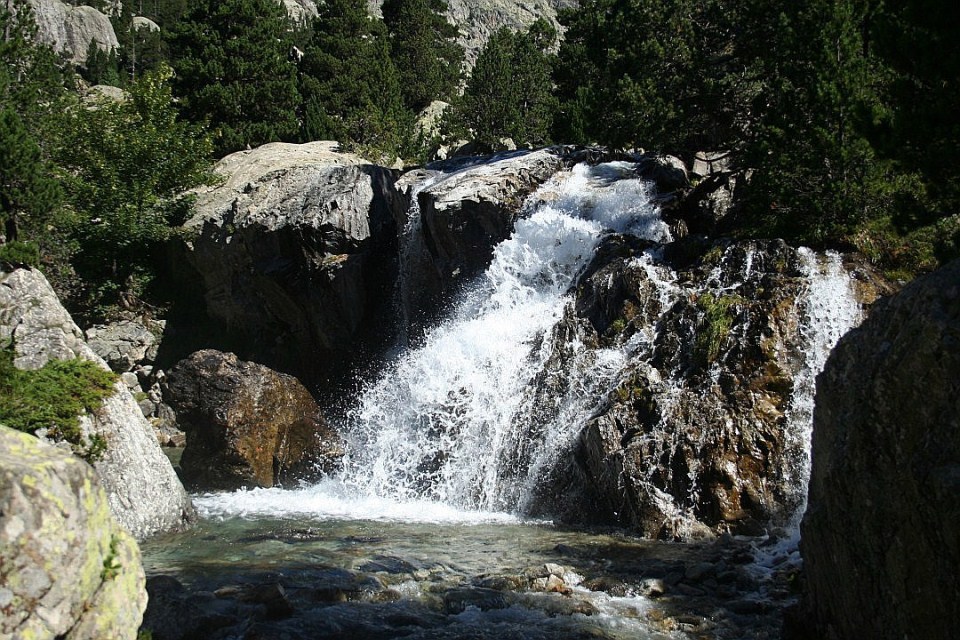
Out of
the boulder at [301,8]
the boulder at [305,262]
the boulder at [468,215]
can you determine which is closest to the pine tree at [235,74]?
the boulder at [305,262]

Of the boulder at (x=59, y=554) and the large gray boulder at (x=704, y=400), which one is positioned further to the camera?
the large gray boulder at (x=704, y=400)

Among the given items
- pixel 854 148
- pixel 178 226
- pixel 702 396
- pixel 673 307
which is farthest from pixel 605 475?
pixel 178 226

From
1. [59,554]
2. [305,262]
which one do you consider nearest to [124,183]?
[305,262]

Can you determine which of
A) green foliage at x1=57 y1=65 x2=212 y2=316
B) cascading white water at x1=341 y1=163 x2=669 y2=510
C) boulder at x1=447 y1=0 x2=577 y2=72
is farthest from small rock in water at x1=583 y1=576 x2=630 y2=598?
boulder at x1=447 y1=0 x2=577 y2=72

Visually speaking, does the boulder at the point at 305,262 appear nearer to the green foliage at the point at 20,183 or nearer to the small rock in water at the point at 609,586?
the green foliage at the point at 20,183

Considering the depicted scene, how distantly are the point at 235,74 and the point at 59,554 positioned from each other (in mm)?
37773

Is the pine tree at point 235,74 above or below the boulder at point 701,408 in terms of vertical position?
above

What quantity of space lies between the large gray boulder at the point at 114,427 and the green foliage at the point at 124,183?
16809 millimetres

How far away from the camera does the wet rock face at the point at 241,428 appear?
1861cm

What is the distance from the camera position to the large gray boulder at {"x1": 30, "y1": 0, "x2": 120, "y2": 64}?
70.9m

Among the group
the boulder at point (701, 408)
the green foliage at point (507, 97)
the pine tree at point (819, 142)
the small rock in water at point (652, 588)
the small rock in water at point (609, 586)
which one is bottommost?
the small rock in water at point (609, 586)

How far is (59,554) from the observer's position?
4867mm

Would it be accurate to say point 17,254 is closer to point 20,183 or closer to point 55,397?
point 55,397

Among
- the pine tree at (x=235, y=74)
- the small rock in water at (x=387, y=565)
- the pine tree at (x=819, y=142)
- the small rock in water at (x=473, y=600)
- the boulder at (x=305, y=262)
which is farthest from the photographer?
the pine tree at (x=235, y=74)
